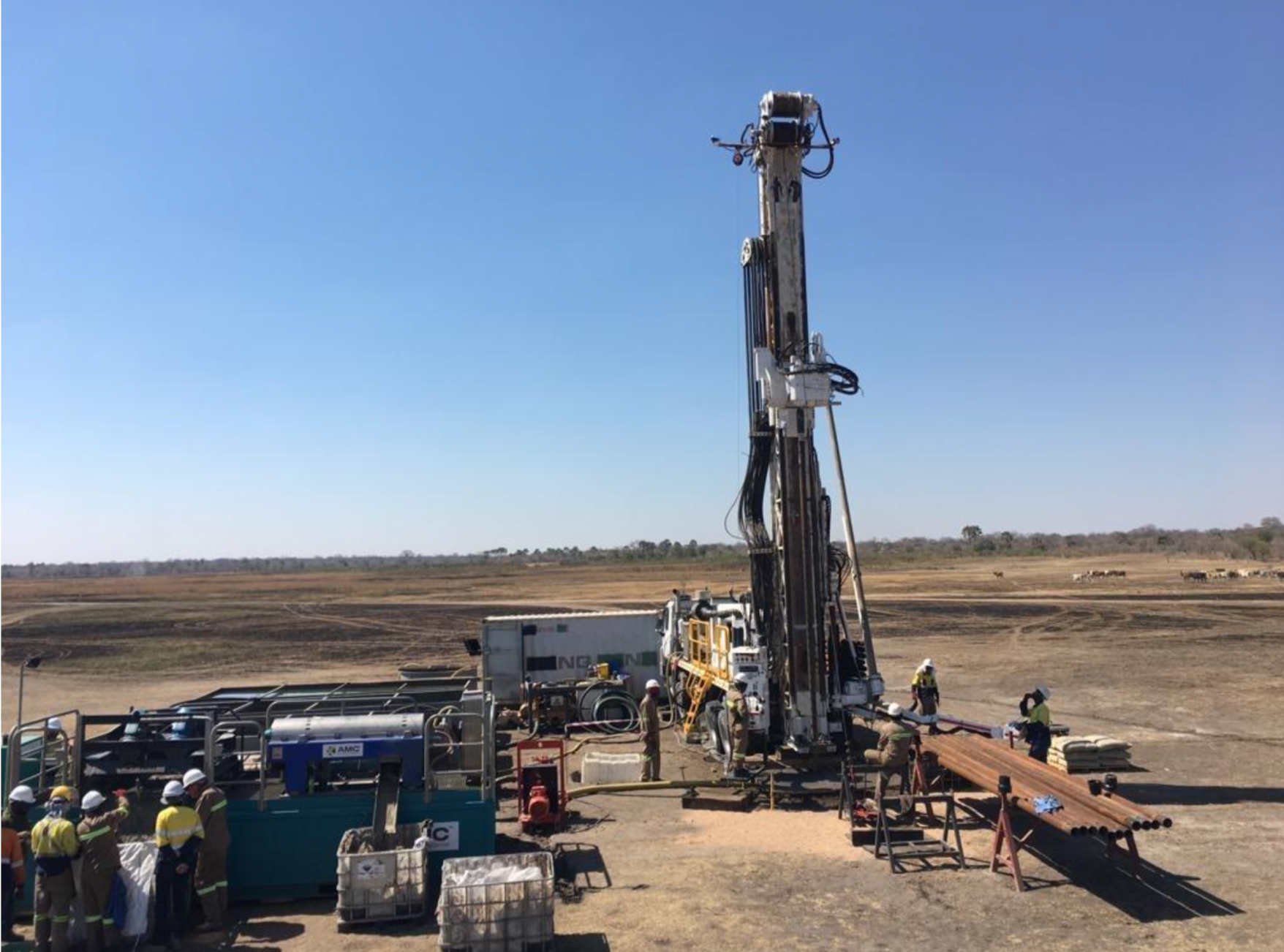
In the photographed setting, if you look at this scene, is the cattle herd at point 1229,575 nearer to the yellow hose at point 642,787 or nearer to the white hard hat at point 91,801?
the yellow hose at point 642,787

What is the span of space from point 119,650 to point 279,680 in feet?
50.2

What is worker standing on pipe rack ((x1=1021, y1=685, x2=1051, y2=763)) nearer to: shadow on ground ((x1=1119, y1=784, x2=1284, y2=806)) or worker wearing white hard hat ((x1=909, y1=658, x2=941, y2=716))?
shadow on ground ((x1=1119, y1=784, x2=1284, y2=806))

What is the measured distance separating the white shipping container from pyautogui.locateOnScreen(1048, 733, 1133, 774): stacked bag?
9.25 meters

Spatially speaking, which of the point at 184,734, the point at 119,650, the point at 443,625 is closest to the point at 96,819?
the point at 184,734

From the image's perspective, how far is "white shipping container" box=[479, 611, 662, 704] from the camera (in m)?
21.7

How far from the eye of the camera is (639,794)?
14.4 m

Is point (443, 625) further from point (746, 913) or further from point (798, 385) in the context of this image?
point (746, 913)

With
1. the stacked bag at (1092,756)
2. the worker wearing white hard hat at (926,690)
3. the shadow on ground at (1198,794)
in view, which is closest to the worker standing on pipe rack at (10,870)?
the worker wearing white hard hat at (926,690)

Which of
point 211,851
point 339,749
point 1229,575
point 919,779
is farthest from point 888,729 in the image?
→ point 1229,575

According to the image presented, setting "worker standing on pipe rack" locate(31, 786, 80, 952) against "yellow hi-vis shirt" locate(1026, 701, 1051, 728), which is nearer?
"worker standing on pipe rack" locate(31, 786, 80, 952)

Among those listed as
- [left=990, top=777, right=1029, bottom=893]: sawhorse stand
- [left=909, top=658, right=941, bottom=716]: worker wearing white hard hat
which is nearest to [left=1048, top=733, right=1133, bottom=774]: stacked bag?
[left=909, top=658, right=941, bottom=716]: worker wearing white hard hat

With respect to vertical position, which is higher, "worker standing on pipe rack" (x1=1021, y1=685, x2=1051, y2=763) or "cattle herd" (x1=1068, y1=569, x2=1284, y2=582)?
"worker standing on pipe rack" (x1=1021, y1=685, x2=1051, y2=763)

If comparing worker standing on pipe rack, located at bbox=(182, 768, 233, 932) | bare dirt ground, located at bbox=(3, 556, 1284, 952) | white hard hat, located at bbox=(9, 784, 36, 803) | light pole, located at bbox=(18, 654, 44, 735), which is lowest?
bare dirt ground, located at bbox=(3, 556, 1284, 952)

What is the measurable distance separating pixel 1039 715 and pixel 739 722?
461 cm
